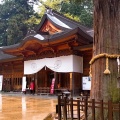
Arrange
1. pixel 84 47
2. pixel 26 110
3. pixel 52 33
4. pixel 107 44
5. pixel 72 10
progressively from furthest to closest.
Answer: pixel 72 10, pixel 52 33, pixel 84 47, pixel 26 110, pixel 107 44

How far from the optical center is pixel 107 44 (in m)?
5.40

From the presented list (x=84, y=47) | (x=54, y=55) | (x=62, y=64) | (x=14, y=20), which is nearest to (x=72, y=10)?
(x=14, y=20)

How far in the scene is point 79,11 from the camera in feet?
124

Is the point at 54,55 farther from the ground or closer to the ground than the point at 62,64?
farther from the ground

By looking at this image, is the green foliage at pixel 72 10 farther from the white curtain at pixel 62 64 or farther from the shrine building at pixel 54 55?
the white curtain at pixel 62 64

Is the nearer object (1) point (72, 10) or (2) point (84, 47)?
(2) point (84, 47)

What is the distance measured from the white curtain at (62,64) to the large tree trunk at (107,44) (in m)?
10.5

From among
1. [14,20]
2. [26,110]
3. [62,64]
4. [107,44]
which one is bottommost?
[26,110]

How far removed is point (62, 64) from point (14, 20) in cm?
2182

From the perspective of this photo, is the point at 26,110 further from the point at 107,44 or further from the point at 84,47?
the point at 84,47

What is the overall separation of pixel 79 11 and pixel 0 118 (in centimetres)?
3283

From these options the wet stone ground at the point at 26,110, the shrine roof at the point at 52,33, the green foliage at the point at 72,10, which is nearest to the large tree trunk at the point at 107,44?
the wet stone ground at the point at 26,110

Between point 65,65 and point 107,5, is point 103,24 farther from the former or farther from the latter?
point 65,65

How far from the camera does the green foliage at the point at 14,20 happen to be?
3603cm
